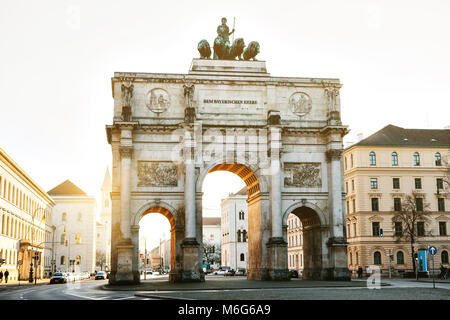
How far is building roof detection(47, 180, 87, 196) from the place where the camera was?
363 ft

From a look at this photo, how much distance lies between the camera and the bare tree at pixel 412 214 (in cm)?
6259

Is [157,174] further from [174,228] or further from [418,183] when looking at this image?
[418,183]

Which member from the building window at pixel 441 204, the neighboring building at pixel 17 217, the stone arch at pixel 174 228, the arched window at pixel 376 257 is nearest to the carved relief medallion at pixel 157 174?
the stone arch at pixel 174 228

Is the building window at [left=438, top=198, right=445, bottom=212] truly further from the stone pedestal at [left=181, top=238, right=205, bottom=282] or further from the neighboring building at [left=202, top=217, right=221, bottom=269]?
the neighboring building at [left=202, top=217, right=221, bottom=269]

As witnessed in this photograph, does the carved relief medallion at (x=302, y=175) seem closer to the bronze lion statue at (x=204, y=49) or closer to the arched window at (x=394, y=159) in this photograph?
the bronze lion statue at (x=204, y=49)

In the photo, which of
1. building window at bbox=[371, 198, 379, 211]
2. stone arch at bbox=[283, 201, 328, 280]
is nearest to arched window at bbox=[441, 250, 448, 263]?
building window at bbox=[371, 198, 379, 211]

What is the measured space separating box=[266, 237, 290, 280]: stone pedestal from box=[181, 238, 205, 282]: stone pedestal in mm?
4912

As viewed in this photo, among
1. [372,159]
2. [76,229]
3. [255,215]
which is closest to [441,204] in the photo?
[372,159]

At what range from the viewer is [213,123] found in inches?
1684

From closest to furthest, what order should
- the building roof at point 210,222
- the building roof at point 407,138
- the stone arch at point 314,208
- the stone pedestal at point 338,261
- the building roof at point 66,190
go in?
the stone pedestal at point 338,261
the stone arch at point 314,208
the building roof at point 407,138
the building roof at point 66,190
the building roof at point 210,222

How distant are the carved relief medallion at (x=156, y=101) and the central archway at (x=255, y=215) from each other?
5527 millimetres
